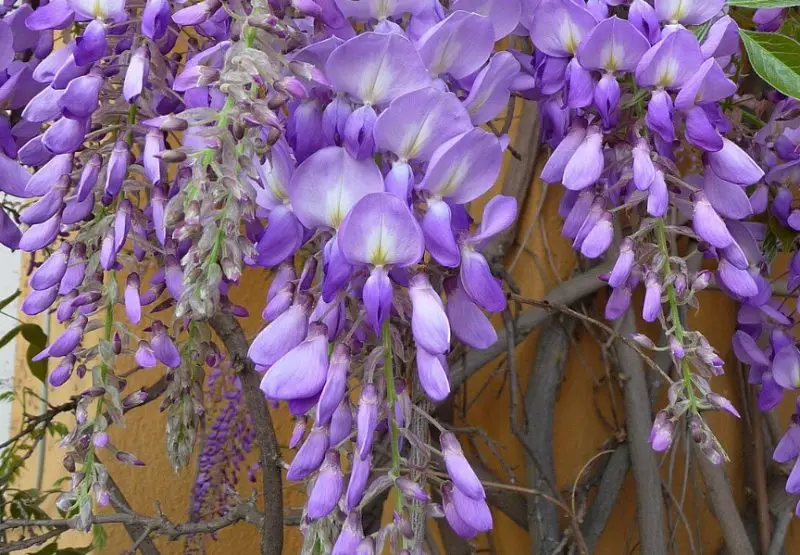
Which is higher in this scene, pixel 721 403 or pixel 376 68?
pixel 376 68

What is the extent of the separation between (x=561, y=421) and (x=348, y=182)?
1011mm

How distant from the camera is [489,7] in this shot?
0.49 m

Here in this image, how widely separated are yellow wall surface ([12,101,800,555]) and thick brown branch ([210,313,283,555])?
1.96ft

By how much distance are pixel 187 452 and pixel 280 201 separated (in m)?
0.25

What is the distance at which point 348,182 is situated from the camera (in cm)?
41

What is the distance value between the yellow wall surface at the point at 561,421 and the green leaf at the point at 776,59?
0.77 meters

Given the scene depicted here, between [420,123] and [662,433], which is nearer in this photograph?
[420,123]

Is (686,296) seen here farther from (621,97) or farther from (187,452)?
(187,452)

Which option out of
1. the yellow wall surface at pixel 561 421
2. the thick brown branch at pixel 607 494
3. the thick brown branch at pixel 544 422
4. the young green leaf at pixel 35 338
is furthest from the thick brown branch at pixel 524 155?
the young green leaf at pixel 35 338

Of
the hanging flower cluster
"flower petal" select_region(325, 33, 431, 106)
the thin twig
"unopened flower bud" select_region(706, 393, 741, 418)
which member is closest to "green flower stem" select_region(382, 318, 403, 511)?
the hanging flower cluster

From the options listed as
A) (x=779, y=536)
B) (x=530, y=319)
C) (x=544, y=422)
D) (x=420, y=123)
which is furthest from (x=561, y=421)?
(x=420, y=123)

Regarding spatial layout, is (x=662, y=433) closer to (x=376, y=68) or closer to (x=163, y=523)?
(x=376, y=68)

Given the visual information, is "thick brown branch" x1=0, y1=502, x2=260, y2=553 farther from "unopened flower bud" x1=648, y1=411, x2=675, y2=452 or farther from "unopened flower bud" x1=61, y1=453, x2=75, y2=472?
"unopened flower bud" x1=648, y1=411, x2=675, y2=452

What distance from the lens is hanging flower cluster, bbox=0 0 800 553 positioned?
1.32 ft
